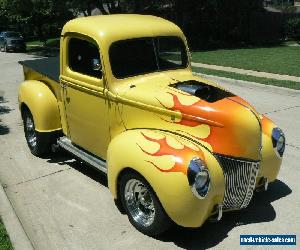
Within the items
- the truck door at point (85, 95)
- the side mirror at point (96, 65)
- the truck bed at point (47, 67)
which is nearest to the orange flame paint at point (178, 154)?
the truck door at point (85, 95)

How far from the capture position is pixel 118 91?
5582 mm

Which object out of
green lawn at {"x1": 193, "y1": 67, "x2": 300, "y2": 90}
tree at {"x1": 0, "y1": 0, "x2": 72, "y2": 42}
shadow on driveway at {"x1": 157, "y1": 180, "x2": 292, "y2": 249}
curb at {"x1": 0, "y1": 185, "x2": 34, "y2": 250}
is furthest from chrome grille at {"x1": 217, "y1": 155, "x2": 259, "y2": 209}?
tree at {"x1": 0, "y1": 0, "x2": 72, "y2": 42}

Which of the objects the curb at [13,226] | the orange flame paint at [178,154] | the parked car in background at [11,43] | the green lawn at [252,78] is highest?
the orange flame paint at [178,154]

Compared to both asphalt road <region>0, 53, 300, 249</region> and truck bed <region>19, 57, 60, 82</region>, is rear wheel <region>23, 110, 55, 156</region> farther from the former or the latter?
truck bed <region>19, 57, 60, 82</region>

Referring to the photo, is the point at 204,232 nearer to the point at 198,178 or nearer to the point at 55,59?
the point at 198,178

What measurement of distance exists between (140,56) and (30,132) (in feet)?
10.4

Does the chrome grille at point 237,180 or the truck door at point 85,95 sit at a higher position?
the truck door at point 85,95

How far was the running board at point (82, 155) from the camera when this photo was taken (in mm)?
5988

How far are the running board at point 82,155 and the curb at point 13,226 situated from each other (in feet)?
3.97

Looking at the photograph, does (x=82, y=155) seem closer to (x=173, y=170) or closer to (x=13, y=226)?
(x=13, y=226)

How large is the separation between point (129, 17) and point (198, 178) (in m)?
3.00

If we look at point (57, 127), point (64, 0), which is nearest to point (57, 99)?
point (57, 127)

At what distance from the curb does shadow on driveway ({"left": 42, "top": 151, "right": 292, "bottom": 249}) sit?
157cm

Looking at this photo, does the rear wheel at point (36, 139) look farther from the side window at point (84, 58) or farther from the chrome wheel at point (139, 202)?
the chrome wheel at point (139, 202)
